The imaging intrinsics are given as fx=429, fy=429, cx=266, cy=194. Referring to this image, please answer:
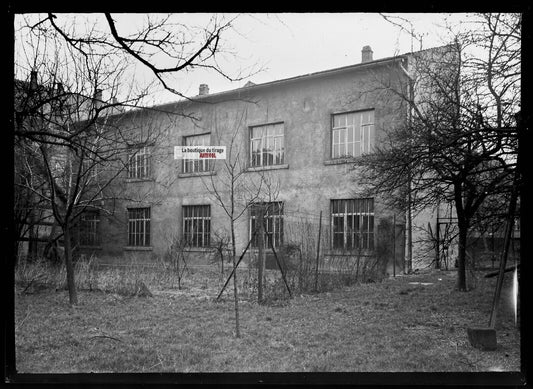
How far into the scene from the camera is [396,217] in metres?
12.1

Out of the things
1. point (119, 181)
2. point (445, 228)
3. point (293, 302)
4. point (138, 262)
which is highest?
point (119, 181)

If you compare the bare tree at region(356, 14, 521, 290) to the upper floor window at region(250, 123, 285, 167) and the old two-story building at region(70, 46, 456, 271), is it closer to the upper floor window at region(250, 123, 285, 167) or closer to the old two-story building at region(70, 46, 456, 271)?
the old two-story building at region(70, 46, 456, 271)

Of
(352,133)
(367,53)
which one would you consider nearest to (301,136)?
(352,133)

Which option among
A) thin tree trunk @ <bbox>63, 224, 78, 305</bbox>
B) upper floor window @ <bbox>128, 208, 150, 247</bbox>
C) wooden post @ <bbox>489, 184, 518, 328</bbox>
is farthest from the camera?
upper floor window @ <bbox>128, 208, 150, 247</bbox>

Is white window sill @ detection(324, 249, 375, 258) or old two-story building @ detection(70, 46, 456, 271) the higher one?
old two-story building @ detection(70, 46, 456, 271)

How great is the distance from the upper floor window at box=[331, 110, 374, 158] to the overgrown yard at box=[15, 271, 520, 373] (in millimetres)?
5847

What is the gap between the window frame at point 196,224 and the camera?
12.4 meters

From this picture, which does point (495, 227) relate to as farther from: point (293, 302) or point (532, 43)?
point (293, 302)

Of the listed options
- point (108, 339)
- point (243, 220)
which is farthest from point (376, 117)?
point (108, 339)

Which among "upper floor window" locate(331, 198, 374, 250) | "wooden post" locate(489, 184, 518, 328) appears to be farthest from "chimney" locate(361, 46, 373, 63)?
"wooden post" locate(489, 184, 518, 328)

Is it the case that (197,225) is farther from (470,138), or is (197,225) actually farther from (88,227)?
(470,138)

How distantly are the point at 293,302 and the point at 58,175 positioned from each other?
4663 millimetres

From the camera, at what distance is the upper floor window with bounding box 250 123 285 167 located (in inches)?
529

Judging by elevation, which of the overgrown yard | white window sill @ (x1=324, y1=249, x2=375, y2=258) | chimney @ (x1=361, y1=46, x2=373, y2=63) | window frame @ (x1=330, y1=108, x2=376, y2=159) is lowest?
the overgrown yard
